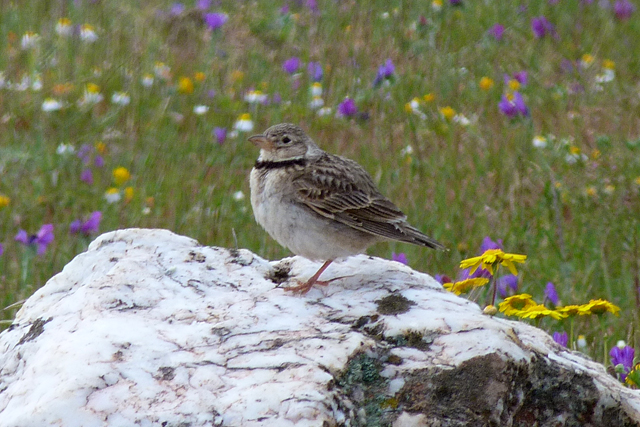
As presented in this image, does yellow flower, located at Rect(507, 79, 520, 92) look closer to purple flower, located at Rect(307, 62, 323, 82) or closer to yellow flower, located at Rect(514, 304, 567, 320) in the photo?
purple flower, located at Rect(307, 62, 323, 82)

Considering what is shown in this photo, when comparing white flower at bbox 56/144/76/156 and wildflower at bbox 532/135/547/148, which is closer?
white flower at bbox 56/144/76/156

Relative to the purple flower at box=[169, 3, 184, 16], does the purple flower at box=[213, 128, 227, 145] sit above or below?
below

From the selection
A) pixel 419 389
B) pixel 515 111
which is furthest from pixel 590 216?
pixel 419 389

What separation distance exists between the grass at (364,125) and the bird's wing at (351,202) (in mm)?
1167

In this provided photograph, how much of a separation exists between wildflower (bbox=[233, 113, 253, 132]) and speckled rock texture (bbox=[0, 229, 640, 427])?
431 centimetres

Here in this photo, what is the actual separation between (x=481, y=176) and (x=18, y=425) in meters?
5.37

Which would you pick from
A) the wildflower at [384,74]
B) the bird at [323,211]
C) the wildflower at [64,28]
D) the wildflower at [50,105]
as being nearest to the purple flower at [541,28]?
the wildflower at [384,74]

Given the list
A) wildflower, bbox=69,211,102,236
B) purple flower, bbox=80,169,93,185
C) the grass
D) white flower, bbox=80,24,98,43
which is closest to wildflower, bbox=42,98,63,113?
the grass

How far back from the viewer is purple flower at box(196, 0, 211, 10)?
11.2 m

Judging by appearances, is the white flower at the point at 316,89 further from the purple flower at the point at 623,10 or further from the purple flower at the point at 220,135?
the purple flower at the point at 623,10

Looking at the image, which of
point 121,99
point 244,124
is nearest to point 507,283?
point 244,124

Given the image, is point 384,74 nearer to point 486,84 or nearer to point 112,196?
point 486,84

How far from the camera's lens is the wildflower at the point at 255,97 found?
8.80m

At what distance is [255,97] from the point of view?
28.9ft
